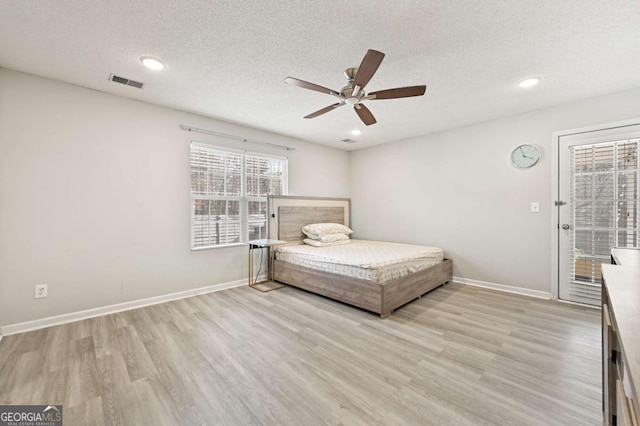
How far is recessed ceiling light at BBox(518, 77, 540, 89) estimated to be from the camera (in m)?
2.66

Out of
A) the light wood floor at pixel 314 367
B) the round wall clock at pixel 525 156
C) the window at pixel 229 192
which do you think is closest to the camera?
the light wood floor at pixel 314 367

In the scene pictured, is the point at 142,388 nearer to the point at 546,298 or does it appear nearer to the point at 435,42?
the point at 435,42

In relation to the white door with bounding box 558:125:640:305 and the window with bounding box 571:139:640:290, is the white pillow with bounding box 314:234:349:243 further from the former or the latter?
the window with bounding box 571:139:640:290

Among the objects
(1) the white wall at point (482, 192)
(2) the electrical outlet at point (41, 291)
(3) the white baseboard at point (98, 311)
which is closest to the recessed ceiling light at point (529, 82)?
Answer: (1) the white wall at point (482, 192)

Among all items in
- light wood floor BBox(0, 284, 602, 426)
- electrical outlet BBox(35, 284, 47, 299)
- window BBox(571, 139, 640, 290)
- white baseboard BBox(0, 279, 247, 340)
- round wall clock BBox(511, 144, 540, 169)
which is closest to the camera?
light wood floor BBox(0, 284, 602, 426)

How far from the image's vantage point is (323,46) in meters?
2.15

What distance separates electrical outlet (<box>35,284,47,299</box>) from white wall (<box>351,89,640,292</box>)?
4.69m

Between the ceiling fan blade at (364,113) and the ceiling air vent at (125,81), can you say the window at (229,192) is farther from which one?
the ceiling fan blade at (364,113)

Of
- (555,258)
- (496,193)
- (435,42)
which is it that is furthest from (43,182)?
(555,258)

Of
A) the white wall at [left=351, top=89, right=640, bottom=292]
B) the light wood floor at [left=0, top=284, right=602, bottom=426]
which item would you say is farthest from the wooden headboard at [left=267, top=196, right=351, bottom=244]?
the light wood floor at [left=0, top=284, right=602, bottom=426]

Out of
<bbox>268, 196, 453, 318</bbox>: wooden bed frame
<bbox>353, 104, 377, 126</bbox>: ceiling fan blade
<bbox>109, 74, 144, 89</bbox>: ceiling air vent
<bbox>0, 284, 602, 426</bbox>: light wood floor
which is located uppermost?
<bbox>109, 74, 144, 89</bbox>: ceiling air vent

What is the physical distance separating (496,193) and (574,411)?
2.93m

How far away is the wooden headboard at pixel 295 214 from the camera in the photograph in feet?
14.6

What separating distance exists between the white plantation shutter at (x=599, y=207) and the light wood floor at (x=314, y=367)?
0.50 m
